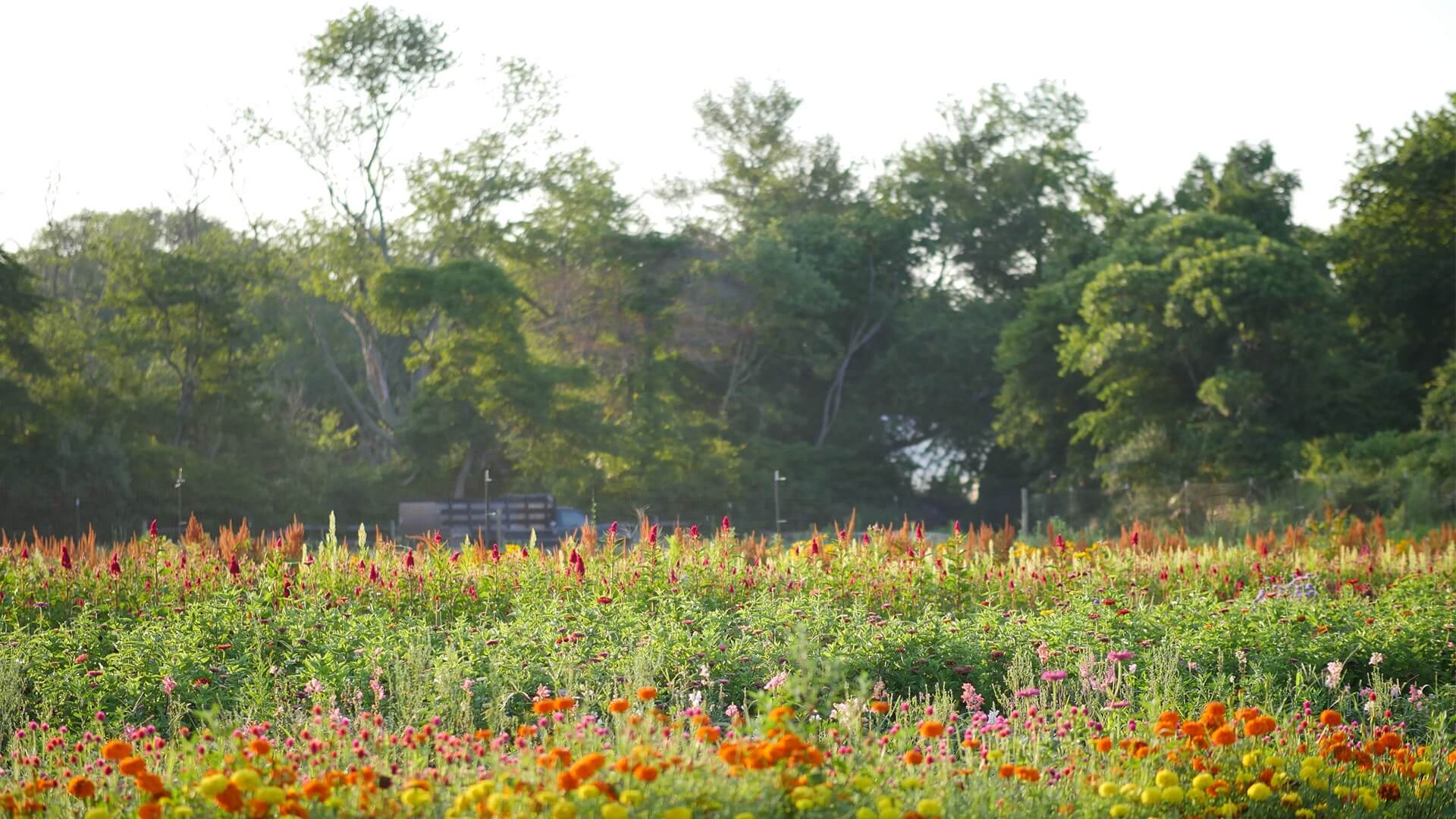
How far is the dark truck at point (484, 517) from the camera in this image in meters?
22.6

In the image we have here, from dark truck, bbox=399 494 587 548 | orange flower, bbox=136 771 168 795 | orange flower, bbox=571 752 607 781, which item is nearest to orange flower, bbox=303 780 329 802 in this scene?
orange flower, bbox=136 771 168 795

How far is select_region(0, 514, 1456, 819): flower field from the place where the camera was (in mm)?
3533

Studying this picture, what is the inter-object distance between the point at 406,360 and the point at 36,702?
22.4 meters

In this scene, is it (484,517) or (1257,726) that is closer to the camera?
(1257,726)

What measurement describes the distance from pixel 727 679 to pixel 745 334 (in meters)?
28.8

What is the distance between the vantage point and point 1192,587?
9719 mm

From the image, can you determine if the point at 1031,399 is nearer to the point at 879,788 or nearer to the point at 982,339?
the point at 982,339

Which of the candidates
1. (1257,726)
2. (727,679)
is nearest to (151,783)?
(1257,726)

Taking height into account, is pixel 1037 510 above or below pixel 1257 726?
below

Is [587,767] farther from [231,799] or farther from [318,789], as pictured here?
[231,799]

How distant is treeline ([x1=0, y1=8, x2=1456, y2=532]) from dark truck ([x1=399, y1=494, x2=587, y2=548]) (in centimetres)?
278

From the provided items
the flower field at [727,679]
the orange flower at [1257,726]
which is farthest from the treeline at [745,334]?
the orange flower at [1257,726]

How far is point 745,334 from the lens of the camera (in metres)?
34.8

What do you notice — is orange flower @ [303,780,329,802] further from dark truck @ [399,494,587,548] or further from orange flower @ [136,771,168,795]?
dark truck @ [399,494,587,548]
